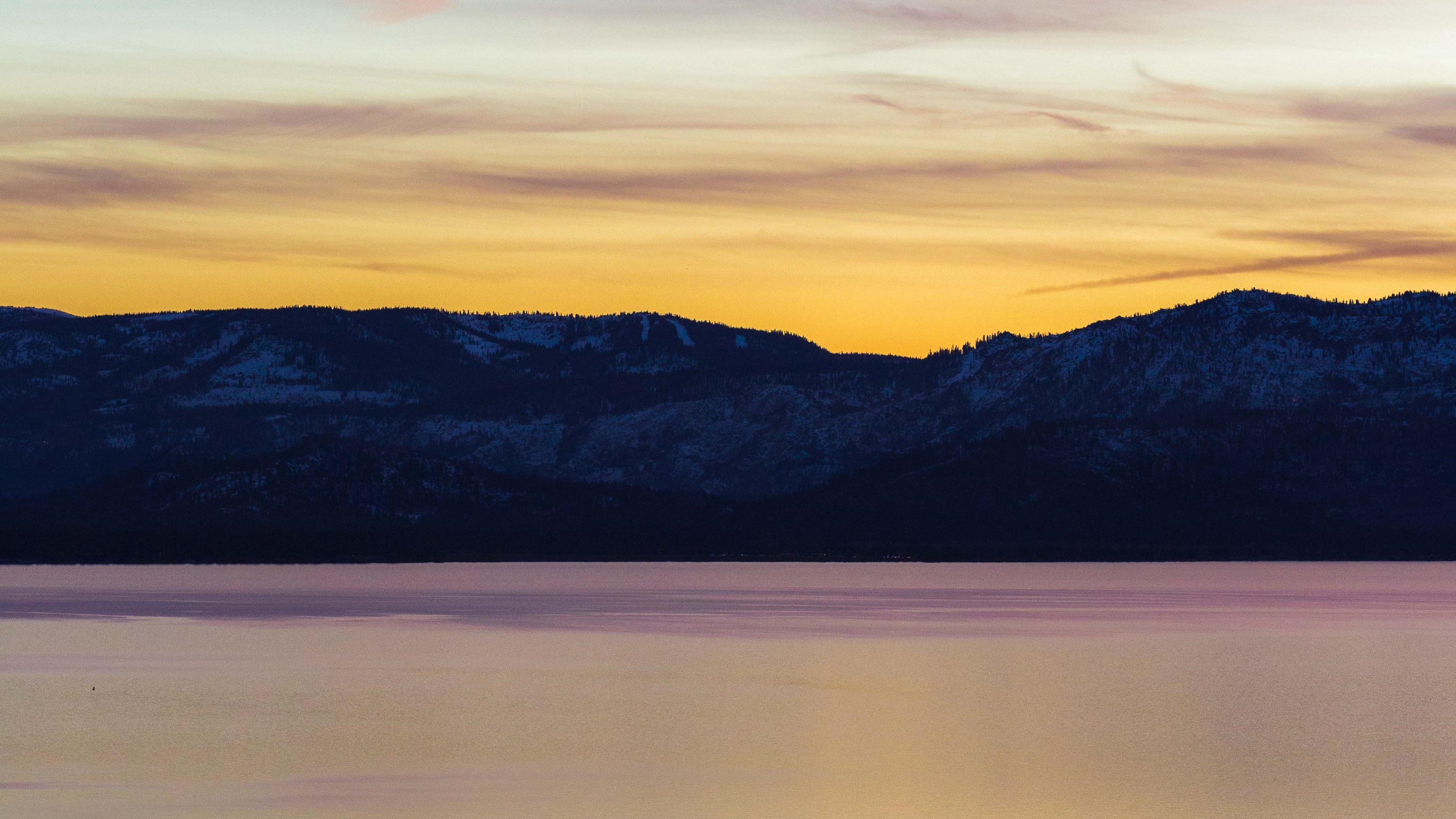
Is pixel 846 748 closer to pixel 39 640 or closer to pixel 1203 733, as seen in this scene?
pixel 1203 733

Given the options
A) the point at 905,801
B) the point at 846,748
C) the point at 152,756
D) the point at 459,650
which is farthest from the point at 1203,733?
the point at 459,650

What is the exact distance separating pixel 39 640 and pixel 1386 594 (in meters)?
127

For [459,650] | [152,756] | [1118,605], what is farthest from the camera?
[1118,605]

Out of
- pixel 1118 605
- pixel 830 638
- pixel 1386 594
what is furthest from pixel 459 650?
pixel 1386 594

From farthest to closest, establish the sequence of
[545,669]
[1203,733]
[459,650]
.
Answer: [459,650] → [545,669] → [1203,733]

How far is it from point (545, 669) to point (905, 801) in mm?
44832

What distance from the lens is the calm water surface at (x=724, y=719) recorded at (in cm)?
5919

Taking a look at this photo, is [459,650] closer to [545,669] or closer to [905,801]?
[545,669]

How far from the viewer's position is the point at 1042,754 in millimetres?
68375

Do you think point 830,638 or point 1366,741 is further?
point 830,638

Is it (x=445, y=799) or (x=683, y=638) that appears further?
(x=683, y=638)

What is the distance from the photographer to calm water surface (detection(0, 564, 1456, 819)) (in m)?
59.2

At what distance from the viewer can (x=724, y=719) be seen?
7862 centimetres

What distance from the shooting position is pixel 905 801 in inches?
2303
